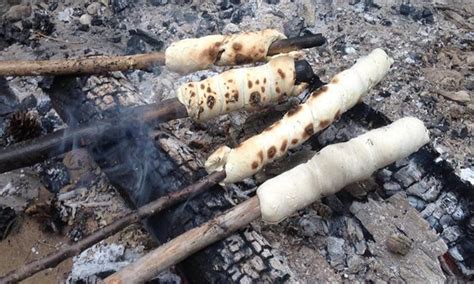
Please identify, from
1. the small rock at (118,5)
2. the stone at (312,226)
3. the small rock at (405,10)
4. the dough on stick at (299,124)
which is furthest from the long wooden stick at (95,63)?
the small rock at (405,10)

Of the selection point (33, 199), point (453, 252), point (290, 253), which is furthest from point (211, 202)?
point (453, 252)

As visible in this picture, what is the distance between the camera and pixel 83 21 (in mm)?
5398

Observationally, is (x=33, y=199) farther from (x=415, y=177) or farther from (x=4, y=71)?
(x=415, y=177)

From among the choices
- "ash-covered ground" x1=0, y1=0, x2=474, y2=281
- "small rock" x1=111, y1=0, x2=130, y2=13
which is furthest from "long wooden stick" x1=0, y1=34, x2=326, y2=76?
"small rock" x1=111, y1=0, x2=130, y2=13

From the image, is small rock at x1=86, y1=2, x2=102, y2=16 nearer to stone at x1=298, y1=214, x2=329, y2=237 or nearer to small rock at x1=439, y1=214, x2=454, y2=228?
stone at x1=298, y1=214, x2=329, y2=237

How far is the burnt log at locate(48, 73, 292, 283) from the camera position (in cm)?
276

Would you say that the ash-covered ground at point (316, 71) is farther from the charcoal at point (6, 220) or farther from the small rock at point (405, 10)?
the charcoal at point (6, 220)

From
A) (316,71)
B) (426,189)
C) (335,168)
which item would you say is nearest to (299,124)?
(335,168)

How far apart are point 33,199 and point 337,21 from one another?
361 centimetres

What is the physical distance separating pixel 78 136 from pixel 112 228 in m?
0.76

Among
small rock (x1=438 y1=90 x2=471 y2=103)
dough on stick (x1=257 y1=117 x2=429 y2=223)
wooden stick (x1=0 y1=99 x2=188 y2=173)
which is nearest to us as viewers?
dough on stick (x1=257 y1=117 x2=429 y2=223)

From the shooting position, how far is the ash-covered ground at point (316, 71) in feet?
11.6

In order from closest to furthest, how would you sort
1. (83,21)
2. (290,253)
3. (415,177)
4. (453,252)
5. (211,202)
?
(211,202) → (290,253) → (453,252) → (415,177) → (83,21)

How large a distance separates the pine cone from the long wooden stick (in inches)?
19.0
